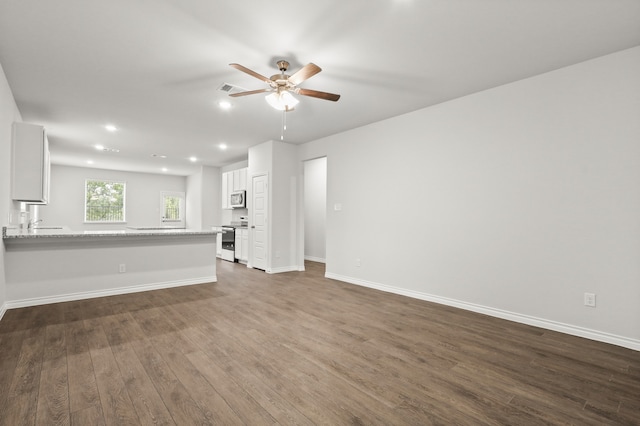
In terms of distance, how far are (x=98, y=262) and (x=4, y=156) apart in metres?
1.64

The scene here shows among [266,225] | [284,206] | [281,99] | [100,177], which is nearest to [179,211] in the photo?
[100,177]

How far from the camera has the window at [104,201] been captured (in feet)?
30.8

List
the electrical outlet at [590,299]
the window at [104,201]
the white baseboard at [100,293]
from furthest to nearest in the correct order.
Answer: the window at [104,201], the white baseboard at [100,293], the electrical outlet at [590,299]

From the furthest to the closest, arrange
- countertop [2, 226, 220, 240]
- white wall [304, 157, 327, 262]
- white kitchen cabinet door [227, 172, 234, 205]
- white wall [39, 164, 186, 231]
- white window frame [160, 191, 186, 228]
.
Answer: white window frame [160, 191, 186, 228]
white wall [39, 164, 186, 231]
white kitchen cabinet door [227, 172, 234, 205]
white wall [304, 157, 327, 262]
countertop [2, 226, 220, 240]

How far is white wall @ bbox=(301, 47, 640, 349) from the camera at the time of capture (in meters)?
2.75

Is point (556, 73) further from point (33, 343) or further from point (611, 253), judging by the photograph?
point (33, 343)

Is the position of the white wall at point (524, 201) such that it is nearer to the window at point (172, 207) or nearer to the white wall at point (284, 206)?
the white wall at point (284, 206)

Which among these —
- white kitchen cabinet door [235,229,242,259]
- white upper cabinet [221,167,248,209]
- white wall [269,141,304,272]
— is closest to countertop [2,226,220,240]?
white wall [269,141,304,272]

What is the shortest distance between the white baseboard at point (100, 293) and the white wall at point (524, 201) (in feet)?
9.77

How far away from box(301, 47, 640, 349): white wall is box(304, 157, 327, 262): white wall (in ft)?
9.83

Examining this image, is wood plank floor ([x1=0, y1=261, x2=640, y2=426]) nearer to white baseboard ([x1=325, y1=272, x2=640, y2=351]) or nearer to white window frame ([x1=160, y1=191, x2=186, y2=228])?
white baseboard ([x1=325, y1=272, x2=640, y2=351])

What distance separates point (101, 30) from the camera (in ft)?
8.26

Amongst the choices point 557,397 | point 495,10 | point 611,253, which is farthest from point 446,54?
point 557,397

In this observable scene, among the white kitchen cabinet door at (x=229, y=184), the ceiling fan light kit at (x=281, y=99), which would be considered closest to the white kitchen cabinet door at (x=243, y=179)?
the white kitchen cabinet door at (x=229, y=184)
